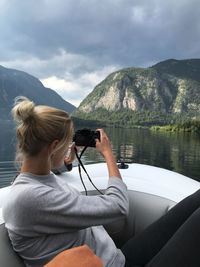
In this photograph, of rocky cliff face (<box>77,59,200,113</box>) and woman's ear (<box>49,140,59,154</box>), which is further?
rocky cliff face (<box>77,59,200,113</box>)

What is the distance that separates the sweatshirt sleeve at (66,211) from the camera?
728 mm

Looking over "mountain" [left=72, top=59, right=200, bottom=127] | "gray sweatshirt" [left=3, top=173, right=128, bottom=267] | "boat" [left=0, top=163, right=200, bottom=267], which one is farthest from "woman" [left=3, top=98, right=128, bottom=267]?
"mountain" [left=72, top=59, right=200, bottom=127]

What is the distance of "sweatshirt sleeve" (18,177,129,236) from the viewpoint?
73cm

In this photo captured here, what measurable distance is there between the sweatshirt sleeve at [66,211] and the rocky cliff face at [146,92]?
122m

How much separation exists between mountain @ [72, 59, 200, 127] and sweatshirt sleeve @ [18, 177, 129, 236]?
107m

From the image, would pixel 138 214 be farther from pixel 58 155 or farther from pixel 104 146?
pixel 58 155

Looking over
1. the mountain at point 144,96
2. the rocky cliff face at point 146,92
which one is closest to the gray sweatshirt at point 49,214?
the mountain at point 144,96

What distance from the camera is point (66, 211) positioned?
745mm

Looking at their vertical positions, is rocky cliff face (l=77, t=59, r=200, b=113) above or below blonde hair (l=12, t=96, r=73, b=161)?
above

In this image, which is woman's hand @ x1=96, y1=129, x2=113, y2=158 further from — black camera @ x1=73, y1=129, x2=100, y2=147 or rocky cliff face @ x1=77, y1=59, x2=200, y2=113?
rocky cliff face @ x1=77, y1=59, x2=200, y2=113

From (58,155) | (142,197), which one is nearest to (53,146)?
(58,155)

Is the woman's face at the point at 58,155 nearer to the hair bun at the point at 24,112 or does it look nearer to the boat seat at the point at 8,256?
the hair bun at the point at 24,112

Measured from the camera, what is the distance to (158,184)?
1.85 meters

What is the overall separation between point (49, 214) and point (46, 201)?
0.05 meters
